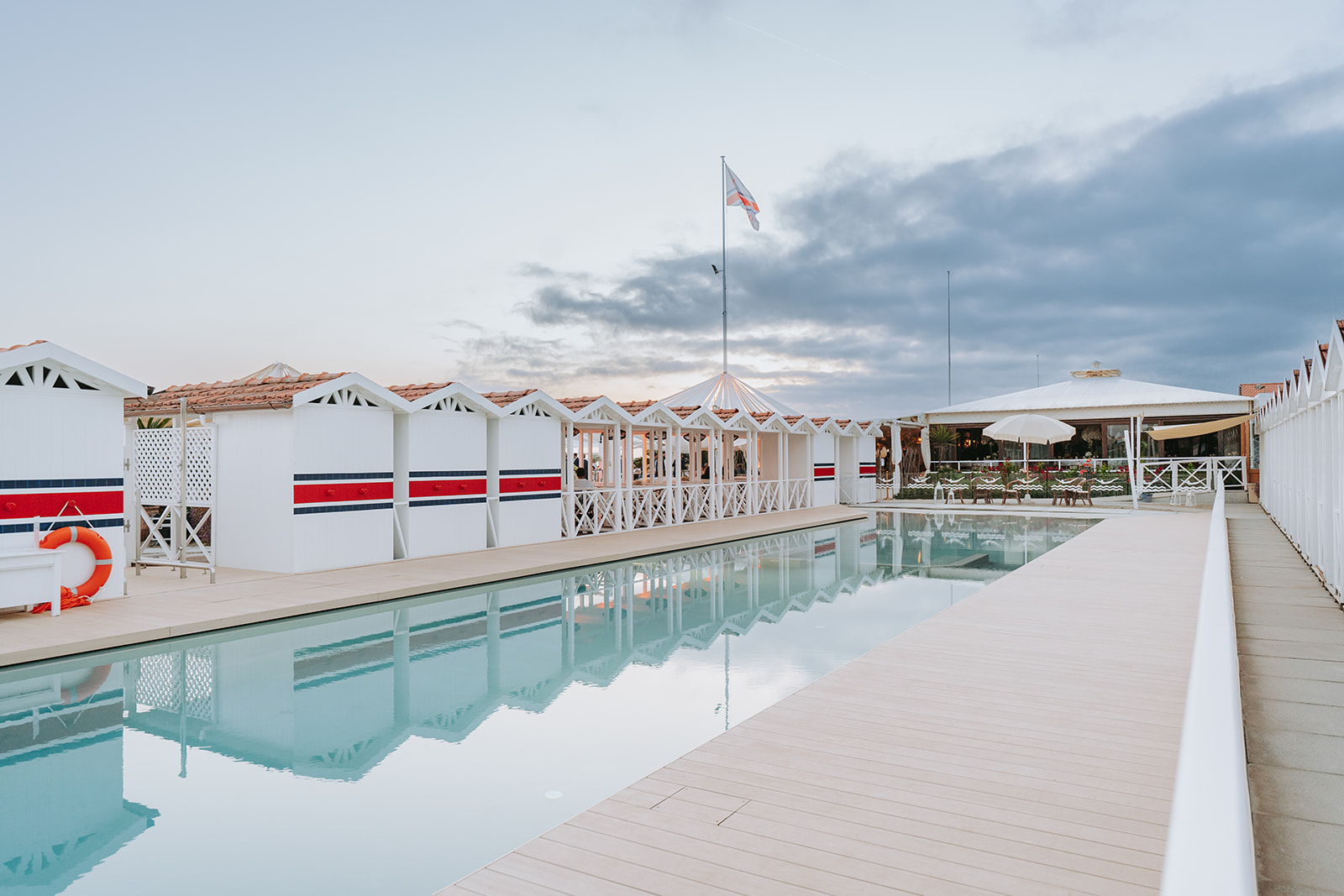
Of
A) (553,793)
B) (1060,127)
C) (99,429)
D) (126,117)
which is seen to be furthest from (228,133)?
(1060,127)

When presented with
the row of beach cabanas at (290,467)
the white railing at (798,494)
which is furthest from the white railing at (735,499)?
the row of beach cabanas at (290,467)

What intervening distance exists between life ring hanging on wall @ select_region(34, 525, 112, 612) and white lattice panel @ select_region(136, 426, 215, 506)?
4.78 ft

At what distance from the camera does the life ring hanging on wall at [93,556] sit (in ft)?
24.6

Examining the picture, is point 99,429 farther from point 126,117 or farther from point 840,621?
point 840,621

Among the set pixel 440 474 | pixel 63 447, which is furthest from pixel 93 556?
pixel 440 474

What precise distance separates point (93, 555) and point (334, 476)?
2.75 m

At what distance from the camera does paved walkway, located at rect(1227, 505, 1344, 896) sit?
9.32ft

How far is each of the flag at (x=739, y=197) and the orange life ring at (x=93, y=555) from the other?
762 inches

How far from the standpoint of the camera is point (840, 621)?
305 inches

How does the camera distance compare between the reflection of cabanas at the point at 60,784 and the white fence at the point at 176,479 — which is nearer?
the reflection of cabanas at the point at 60,784

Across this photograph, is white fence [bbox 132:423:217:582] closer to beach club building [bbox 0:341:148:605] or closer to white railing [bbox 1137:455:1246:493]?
beach club building [bbox 0:341:148:605]

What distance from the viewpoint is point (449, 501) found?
455 inches

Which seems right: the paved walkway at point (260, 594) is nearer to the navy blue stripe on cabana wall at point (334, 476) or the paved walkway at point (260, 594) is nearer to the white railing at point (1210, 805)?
the navy blue stripe on cabana wall at point (334, 476)

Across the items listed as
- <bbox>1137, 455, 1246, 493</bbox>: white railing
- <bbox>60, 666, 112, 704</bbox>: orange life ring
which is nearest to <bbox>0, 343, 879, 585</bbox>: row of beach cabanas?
<bbox>60, 666, 112, 704</bbox>: orange life ring
